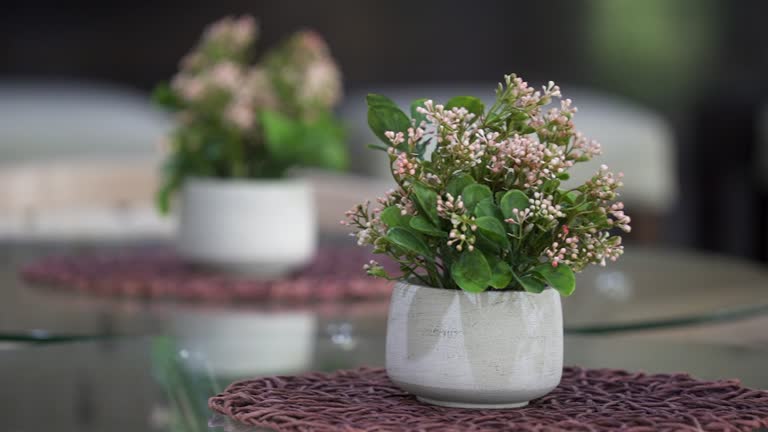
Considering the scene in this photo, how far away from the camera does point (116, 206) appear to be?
8.17 feet

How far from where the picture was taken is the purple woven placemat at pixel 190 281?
4.30ft

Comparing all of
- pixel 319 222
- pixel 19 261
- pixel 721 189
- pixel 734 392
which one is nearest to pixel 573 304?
pixel 734 392

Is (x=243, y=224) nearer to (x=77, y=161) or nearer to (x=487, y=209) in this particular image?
(x=487, y=209)

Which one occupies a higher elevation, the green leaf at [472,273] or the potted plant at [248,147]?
the potted plant at [248,147]

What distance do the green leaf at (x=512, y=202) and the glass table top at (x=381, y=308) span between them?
484mm

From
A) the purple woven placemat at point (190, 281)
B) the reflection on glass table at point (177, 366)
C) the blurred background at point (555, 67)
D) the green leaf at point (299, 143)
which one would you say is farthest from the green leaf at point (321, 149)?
the blurred background at point (555, 67)

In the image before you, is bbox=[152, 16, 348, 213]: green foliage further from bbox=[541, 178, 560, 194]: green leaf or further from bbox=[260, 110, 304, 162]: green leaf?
bbox=[541, 178, 560, 194]: green leaf

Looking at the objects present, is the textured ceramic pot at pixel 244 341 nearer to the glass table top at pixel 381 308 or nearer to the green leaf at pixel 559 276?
the glass table top at pixel 381 308

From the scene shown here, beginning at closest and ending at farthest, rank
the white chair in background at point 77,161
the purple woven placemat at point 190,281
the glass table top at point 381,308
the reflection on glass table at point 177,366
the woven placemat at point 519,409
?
the woven placemat at point 519,409, the reflection on glass table at point 177,366, the glass table top at point 381,308, the purple woven placemat at point 190,281, the white chair in background at point 77,161

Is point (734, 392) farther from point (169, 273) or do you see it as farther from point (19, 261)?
point (19, 261)

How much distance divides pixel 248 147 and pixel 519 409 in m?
0.77

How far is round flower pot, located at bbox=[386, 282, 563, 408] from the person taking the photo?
674mm

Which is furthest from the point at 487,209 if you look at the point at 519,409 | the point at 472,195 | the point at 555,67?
the point at 555,67

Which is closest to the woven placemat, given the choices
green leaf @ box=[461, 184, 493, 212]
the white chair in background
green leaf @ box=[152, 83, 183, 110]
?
green leaf @ box=[461, 184, 493, 212]
